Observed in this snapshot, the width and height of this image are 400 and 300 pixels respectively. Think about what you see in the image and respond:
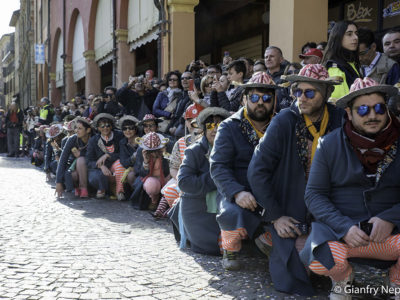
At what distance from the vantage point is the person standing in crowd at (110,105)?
33.1ft

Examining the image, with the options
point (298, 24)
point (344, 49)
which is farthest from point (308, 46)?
point (344, 49)

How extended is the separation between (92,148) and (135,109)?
4.61 ft

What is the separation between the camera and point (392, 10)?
8.78 meters

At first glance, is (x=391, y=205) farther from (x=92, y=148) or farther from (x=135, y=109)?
(x=135, y=109)

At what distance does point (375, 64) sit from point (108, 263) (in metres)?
3.33

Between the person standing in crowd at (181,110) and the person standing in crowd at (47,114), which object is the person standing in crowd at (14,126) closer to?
the person standing in crowd at (47,114)

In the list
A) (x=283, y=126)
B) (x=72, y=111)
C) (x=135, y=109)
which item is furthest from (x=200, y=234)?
(x=72, y=111)

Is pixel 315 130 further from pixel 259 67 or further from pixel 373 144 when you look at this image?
pixel 259 67

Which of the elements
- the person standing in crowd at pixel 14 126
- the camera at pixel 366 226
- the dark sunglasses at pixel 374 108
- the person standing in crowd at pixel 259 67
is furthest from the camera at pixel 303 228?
the person standing in crowd at pixel 14 126

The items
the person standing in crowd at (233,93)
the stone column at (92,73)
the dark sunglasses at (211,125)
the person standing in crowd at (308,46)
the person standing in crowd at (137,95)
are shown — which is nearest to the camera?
the dark sunglasses at (211,125)

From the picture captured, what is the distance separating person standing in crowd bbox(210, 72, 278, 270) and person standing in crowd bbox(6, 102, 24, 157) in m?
16.0

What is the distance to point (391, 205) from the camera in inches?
124

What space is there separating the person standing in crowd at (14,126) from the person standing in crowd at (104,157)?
37.6 ft

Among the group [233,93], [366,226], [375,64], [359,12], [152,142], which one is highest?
[359,12]
